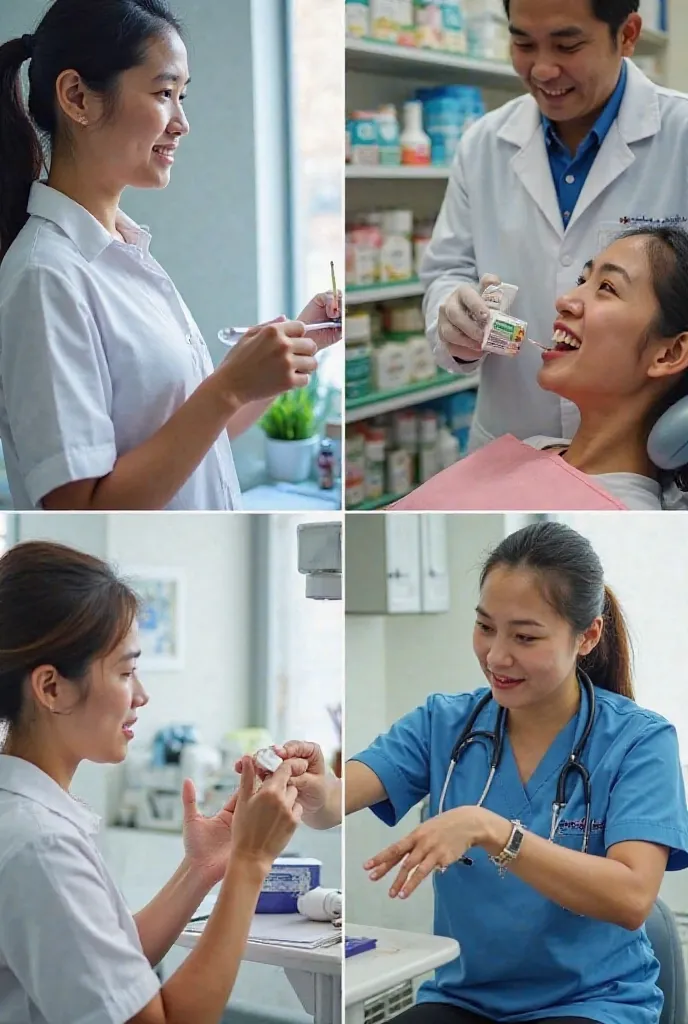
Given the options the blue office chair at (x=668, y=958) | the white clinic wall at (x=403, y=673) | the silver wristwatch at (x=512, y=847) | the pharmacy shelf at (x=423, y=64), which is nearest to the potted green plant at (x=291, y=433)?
the white clinic wall at (x=403, y=673)

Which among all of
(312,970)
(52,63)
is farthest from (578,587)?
(52,63)

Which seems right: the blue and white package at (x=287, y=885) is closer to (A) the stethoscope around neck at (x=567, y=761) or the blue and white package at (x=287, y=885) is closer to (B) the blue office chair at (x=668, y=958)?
(A) the stethoscope around neck at (x=567, y=761)

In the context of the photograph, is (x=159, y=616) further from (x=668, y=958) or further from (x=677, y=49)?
(x=677, y=49)

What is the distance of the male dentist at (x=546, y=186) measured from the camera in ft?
4.49

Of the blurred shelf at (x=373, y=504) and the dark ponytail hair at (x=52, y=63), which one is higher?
the dark ponytail hair at (x=52, y=63)

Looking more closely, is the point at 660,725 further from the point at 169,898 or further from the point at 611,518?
the point at 169,898

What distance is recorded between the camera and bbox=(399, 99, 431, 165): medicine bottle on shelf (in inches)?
57.6

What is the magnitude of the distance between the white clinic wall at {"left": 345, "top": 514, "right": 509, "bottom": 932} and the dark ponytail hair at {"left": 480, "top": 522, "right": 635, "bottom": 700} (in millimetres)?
56

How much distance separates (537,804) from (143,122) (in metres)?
1.00

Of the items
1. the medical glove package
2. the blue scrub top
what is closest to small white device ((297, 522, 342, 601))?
the blue scrub top

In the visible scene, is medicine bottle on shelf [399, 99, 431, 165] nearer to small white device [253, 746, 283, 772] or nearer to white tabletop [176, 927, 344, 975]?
small white device [253, 746, 283, 772]

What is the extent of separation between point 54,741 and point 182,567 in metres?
0.30

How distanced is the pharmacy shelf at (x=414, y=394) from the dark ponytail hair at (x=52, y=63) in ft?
1.61

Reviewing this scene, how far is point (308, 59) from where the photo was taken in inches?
56.9
